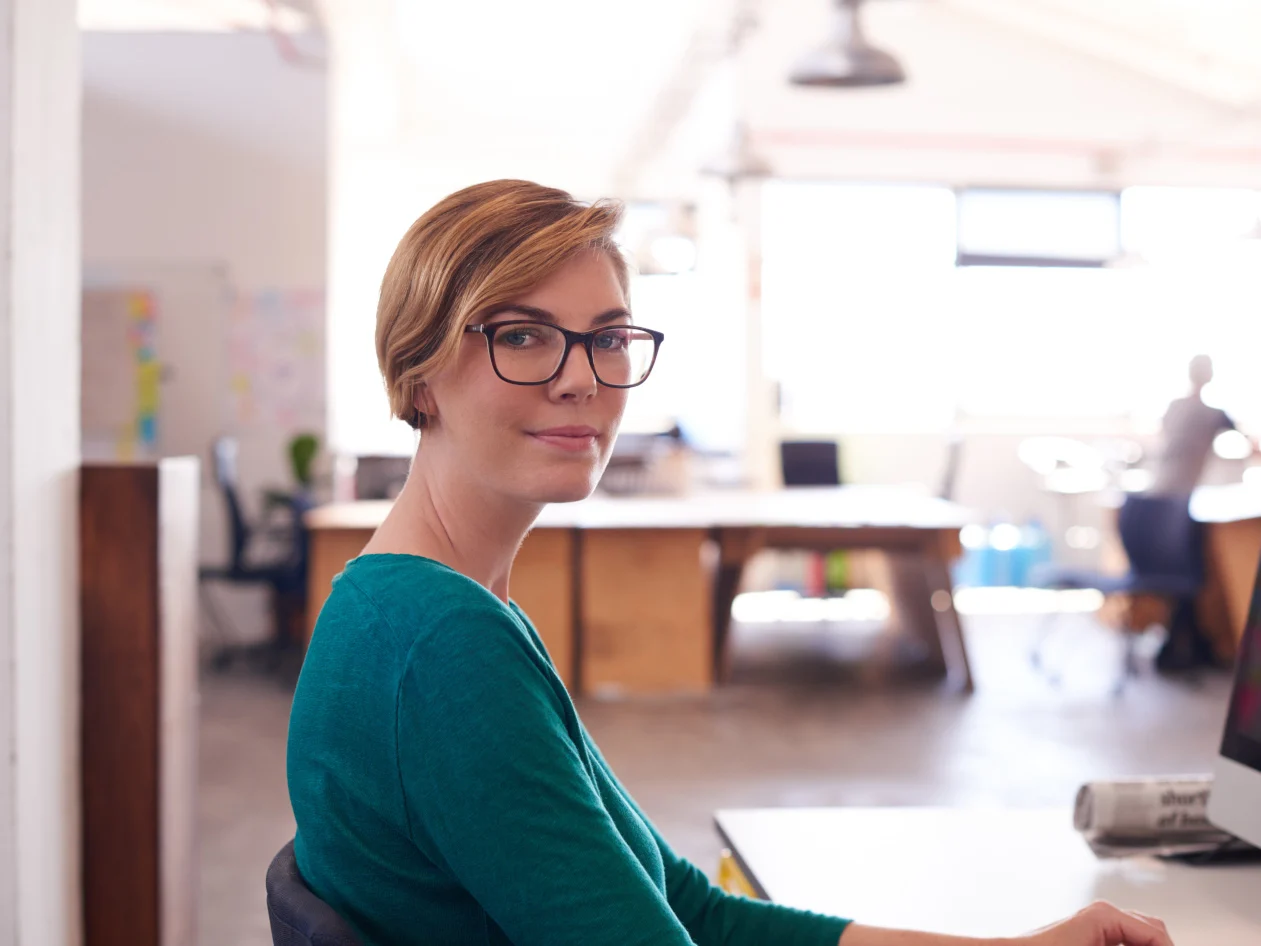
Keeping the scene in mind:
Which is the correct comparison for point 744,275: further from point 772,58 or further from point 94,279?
point 94,279

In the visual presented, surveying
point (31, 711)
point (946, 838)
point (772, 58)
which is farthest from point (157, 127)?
point (946, 838)

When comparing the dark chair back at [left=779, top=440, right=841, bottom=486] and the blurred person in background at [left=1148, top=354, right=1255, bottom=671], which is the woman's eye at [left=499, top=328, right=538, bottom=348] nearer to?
the blurred person in background at [left=1148, top=354, right=1255, bottom=671]

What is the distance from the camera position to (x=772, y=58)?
9.77 metres

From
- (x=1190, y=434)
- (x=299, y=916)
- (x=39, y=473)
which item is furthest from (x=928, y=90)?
(x=299, y=916)

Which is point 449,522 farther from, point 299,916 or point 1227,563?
point 1227,563

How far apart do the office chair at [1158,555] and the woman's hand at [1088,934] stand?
5.21m

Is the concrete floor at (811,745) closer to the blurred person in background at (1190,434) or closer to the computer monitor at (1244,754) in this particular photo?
the blurred person in background at (1190,434)

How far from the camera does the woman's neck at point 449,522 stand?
1065 mm

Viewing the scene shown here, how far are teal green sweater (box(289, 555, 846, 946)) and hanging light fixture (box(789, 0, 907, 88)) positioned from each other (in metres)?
4.48

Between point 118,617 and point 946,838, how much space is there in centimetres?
153

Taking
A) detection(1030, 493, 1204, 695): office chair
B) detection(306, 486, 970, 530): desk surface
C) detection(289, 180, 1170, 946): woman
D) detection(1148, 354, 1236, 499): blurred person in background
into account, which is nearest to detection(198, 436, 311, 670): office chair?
detection(306, 486, 970, 530): desk surface

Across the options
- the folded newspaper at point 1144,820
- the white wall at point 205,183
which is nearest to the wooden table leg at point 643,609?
the white wall at point 205,183

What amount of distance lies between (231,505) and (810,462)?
3.48 metres

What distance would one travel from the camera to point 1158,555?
244 inches
